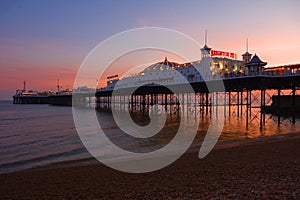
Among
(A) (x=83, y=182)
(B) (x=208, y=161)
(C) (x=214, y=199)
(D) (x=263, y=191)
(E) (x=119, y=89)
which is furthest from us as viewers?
(E) (x=119, y=89)

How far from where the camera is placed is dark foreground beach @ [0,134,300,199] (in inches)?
231

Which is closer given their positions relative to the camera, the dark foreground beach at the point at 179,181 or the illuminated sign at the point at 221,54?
the dark foreground beach at the point at 179,181

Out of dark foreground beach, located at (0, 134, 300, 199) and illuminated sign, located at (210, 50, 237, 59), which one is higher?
illuminated sign, located at (210, 50, 237, 59)

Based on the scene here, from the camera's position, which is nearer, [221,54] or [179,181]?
[179,181]

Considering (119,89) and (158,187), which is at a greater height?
(119,89)

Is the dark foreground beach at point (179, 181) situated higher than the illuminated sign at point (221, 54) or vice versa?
the illuminated sign at point (221, 54)

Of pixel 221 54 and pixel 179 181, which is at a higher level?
pixel 221 54

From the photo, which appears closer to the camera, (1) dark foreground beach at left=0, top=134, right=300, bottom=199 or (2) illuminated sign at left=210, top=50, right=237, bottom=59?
(1) dark foreground beach at left=0, top=134, right=300, bottom=199

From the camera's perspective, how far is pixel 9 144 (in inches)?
691

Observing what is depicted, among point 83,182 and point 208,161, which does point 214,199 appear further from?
point 208,161

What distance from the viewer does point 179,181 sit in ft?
23.4

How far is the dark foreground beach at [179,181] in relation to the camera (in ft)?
19.3

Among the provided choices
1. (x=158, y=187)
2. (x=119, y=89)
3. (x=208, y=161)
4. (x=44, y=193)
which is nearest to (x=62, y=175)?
(x=44, y=193)

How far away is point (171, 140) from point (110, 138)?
15.4ft
